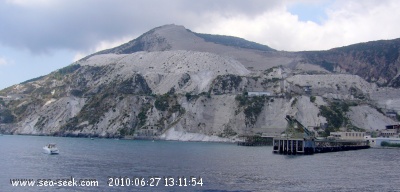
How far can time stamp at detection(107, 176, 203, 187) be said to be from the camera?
56975 mm

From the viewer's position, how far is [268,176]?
2692 inches

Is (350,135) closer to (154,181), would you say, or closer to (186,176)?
(186,176)

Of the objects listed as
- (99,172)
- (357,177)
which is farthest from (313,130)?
(99,172)

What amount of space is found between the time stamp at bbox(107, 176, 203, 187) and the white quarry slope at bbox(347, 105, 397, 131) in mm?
134890

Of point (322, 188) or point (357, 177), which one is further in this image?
point (357, 177)

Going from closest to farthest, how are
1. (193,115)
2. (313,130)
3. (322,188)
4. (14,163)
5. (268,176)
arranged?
(322,188)
(268,176)
(14,163)
(313,130)
(193,115)

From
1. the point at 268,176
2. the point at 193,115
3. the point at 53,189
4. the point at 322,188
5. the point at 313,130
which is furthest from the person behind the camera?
the point at 193,115

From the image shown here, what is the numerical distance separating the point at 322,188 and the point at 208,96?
14082cm

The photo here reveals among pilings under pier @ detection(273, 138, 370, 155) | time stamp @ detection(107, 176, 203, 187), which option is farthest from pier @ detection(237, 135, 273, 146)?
time stamp @ detection(107, 176, 203, 187)

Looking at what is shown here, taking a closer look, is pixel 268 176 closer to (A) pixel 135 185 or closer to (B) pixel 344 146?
(A) pixel 135 185

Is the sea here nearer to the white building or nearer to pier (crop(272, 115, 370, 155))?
pier (crop(272, 115, 370, 155))

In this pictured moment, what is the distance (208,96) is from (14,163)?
122301 millimetres

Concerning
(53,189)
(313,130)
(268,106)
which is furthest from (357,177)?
(268,106)

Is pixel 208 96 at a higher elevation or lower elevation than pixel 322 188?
higher
